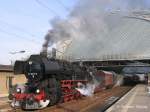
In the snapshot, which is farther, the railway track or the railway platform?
the railway track

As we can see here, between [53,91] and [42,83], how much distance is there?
1125 millimetres

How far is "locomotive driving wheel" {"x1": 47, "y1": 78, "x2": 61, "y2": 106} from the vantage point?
32.6 m

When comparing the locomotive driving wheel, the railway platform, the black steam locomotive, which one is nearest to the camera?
the railway platform

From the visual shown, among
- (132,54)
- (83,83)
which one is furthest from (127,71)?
(83,83)

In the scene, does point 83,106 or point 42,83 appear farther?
point 83,106

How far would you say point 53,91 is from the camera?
32969 millimetres

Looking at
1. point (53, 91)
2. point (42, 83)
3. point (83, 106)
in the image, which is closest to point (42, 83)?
point (42, 83)

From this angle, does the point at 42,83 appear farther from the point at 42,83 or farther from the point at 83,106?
the point at 83,106

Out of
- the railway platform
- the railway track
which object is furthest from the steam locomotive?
the railway platform

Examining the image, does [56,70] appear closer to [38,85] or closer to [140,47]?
[38,85]

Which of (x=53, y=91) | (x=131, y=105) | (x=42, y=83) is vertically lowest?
(x=131, y=105)

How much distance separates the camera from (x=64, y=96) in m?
37.2

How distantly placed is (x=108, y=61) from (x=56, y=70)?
397ft

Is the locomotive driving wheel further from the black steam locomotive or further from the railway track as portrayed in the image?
the railway track
